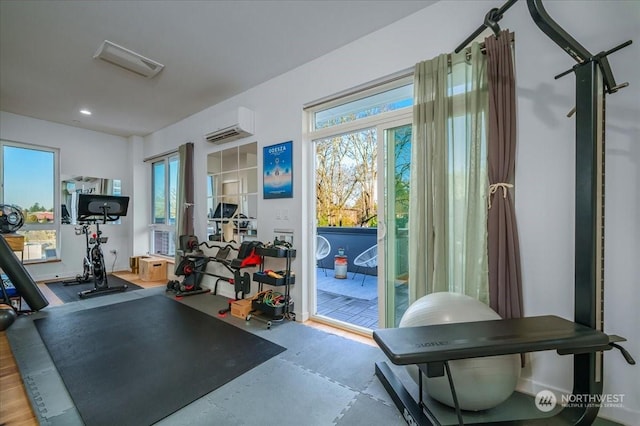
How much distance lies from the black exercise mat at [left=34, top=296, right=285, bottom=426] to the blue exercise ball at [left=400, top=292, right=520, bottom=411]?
1389 mm

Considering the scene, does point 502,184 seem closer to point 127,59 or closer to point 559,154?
point 559,154

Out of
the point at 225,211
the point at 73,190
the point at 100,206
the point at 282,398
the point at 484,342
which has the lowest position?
the point at 282,398

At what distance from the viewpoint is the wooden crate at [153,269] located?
17.2 ft

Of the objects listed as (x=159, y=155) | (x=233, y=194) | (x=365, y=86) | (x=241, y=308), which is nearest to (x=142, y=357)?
(x=241, y=308)

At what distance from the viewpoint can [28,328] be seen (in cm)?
297

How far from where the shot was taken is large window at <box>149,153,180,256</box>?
569 cm

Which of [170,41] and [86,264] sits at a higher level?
[170,41]

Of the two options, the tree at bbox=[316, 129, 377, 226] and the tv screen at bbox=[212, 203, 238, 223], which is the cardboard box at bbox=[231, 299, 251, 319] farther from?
the tree at bbox=[316, 129, 377, 226]

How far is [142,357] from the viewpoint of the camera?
7.77 feet

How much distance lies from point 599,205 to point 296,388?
218 cm

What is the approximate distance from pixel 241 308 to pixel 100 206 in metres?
3.57

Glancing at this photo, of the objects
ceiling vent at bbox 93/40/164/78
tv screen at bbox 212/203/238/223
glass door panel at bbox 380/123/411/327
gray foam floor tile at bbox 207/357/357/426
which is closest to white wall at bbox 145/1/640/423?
glass door panel at bbox 380/123/411/327

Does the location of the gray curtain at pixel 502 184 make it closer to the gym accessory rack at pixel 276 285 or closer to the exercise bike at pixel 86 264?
the gym accessory rack at pixel 276 285

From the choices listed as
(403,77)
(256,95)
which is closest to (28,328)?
(256,95)
